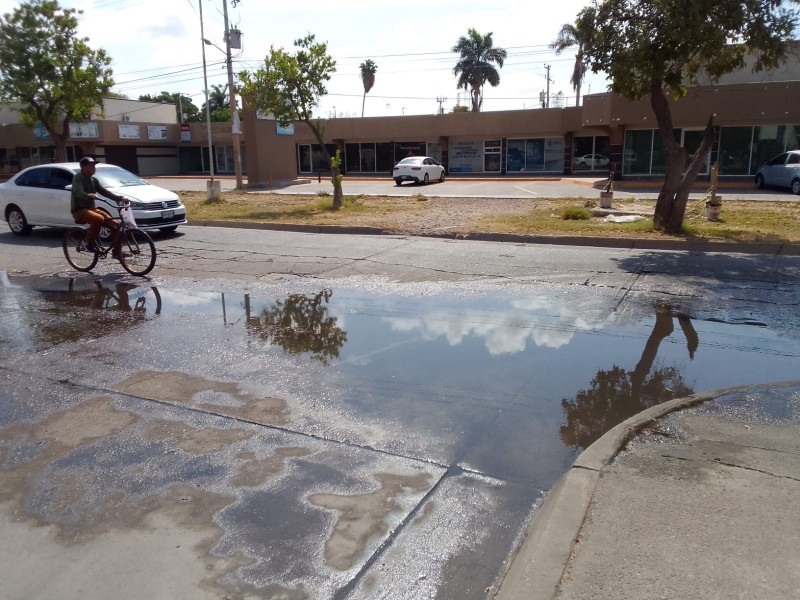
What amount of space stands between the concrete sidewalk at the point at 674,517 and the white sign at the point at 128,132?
53.0m

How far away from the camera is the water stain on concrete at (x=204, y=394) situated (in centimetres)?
552

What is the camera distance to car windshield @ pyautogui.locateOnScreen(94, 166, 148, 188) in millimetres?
15409

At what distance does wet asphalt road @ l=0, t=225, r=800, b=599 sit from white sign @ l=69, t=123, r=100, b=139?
43573mm

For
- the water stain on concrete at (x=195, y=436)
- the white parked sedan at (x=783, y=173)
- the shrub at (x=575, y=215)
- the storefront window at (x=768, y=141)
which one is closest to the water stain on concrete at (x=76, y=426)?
the water stain on concrete at (x=195, y=436)

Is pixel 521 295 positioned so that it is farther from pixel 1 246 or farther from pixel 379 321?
pixel 1 246

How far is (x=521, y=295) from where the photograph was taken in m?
9.64

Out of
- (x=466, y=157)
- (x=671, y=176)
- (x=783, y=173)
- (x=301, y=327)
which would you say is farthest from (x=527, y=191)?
(x=301, y=327)

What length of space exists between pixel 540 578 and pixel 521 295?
6.71m

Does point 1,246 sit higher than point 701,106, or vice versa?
point 701,106

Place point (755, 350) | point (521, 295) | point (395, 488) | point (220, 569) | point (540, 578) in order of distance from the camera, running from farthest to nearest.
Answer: point (521, 295) < point (755, 350) < point (395, 488) < point (220, 569) < point (540, 578)

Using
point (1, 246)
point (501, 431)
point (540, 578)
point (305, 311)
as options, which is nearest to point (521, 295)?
point (305, 311)

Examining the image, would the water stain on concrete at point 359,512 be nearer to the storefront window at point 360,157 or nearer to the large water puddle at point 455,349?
the large water puddle at point 455,349

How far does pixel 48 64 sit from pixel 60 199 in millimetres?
16343

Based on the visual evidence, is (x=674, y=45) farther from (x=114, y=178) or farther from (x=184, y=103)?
(x=184, y=103)
